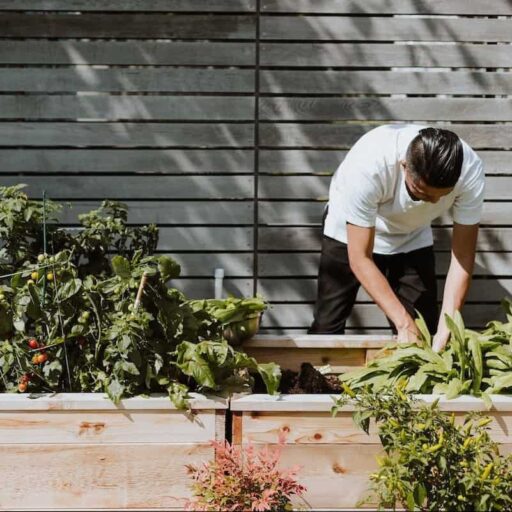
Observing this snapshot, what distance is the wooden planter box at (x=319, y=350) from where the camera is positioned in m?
4.14

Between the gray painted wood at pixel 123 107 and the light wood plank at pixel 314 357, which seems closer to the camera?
the light wood plank at pixel 314 357

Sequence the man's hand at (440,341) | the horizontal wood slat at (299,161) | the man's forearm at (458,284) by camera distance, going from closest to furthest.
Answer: the man's hand at (440,341), the man's forearm at (458,284), the horizontal wood slat at (299,161)

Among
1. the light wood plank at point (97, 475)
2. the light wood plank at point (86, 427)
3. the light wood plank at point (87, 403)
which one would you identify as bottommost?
the light wood plank at point (97, 475)

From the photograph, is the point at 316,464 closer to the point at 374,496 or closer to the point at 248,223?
the point at 374,496

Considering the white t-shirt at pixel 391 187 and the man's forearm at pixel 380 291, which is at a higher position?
the white t-shirt at pixel 391 187

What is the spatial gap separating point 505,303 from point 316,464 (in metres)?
1.58

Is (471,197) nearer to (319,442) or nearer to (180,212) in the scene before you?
(319,442)

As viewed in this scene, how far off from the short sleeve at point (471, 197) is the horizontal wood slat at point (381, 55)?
1222mm

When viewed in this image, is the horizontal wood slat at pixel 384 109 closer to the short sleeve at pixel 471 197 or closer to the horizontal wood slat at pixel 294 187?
the horizontal wood slat at pixel 294 187

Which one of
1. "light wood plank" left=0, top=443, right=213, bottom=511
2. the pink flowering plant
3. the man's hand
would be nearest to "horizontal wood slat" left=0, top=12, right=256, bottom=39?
the man's hand

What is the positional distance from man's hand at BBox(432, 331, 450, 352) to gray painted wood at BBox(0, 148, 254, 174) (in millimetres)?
1780

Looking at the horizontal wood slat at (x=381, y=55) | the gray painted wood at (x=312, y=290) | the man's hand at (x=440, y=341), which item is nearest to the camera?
the man's hand at (x=440, y=341)

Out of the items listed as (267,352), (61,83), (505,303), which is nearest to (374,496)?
(267,352)

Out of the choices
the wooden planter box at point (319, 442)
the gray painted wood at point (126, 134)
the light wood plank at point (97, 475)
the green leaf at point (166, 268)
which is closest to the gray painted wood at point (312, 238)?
the gray painted wood at point (126, 134)
